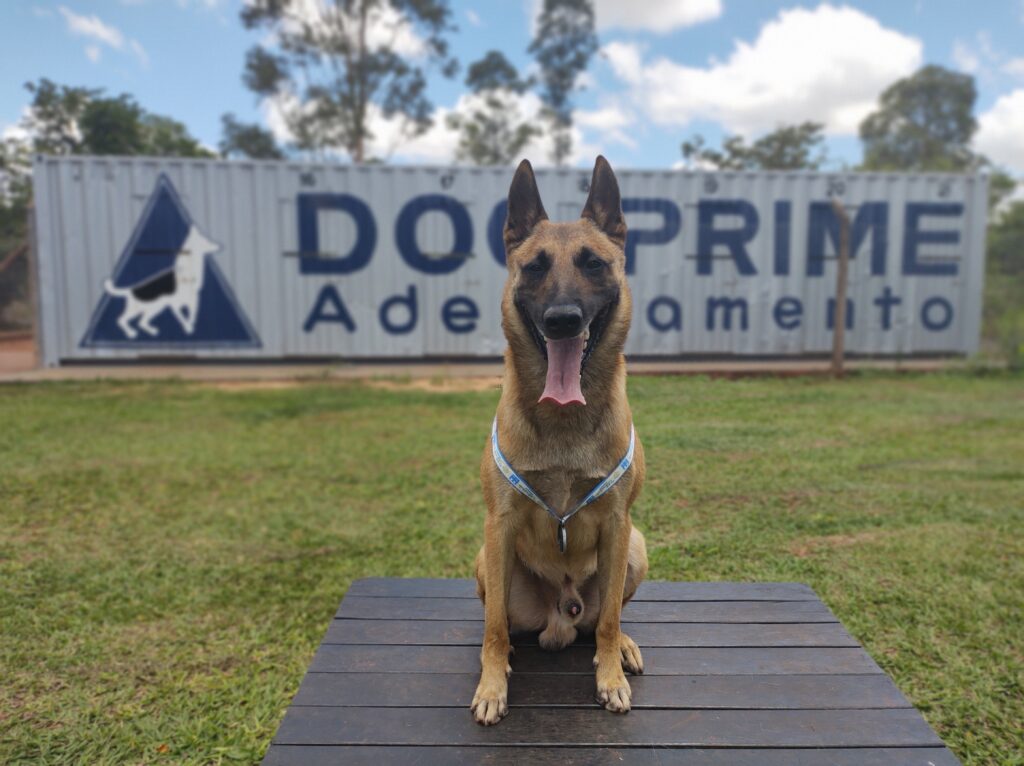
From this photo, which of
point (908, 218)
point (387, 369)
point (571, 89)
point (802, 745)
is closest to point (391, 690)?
point (802, 745)

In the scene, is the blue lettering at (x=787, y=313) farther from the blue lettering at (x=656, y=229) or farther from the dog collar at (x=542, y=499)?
the dog collar at (x=542, y=499)

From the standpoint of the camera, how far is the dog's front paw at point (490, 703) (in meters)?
1.88

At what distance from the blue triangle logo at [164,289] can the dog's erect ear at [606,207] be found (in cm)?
916

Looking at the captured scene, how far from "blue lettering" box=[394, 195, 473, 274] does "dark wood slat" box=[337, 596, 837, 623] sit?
814cm

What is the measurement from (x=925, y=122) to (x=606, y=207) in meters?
43.8

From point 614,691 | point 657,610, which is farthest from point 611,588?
point 657,610

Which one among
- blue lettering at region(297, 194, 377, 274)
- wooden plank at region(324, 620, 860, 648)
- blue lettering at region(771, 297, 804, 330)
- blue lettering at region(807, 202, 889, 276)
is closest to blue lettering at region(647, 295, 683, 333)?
blue lettering at region(771, 297, 804, 330)

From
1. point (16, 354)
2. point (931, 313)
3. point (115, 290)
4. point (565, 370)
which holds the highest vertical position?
point (115, 290)

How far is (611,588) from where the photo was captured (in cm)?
205

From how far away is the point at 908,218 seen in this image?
1073 cm

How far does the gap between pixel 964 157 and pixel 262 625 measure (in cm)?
4248

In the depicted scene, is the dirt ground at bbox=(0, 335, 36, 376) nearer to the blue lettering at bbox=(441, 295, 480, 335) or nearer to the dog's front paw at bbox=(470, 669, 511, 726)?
the blue lettering at bbox=(441, 295, 480, 335)

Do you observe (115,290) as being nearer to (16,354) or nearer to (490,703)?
(16,354)

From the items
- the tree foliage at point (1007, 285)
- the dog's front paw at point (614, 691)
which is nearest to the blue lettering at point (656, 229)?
the tree foliage at point (1007, 285)
